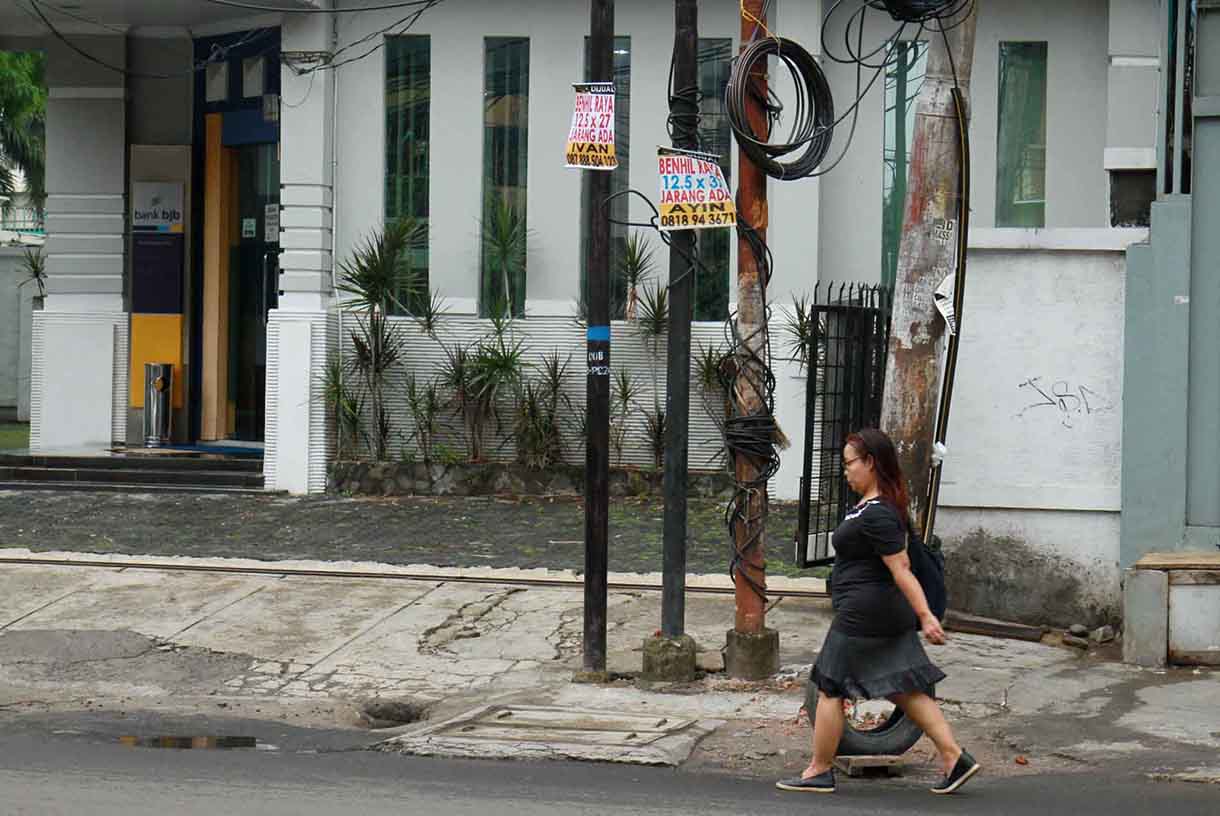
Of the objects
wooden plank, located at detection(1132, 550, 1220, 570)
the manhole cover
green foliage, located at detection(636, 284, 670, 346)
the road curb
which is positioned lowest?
the manhole cover

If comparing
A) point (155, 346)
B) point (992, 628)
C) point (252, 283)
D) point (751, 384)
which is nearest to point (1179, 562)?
point (992, 628)

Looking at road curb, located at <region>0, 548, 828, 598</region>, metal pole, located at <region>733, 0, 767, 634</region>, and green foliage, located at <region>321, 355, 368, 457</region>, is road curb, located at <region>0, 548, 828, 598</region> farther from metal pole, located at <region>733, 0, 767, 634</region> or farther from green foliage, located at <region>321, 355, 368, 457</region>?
green foliage, located at <region>321, 355, 368, 457</region>

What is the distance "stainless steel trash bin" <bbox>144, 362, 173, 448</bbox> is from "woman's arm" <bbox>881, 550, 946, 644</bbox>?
42.8 feet

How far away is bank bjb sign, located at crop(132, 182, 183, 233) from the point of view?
A: 19.0m

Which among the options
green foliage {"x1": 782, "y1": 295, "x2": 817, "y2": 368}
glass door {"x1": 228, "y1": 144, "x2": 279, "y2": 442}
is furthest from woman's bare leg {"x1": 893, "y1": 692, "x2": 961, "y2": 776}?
glass door {"x1": 228, "y1": 144, "x2": 279, "y2": 442}

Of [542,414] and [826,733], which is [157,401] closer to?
[542,414]

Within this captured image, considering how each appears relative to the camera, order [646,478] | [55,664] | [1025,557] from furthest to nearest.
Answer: [646,478] < [1025,557] < [55,664]

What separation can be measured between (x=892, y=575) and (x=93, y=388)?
13.7m

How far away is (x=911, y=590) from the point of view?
7137 millimetres

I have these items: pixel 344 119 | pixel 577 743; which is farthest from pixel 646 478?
pixel 577 743

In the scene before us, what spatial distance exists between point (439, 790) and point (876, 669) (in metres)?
2.00

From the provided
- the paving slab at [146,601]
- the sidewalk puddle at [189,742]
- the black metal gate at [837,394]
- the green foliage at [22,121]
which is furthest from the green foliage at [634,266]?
the green foliage at [22,121]

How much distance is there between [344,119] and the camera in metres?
17.2

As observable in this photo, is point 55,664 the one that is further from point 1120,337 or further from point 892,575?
point 1120,337
